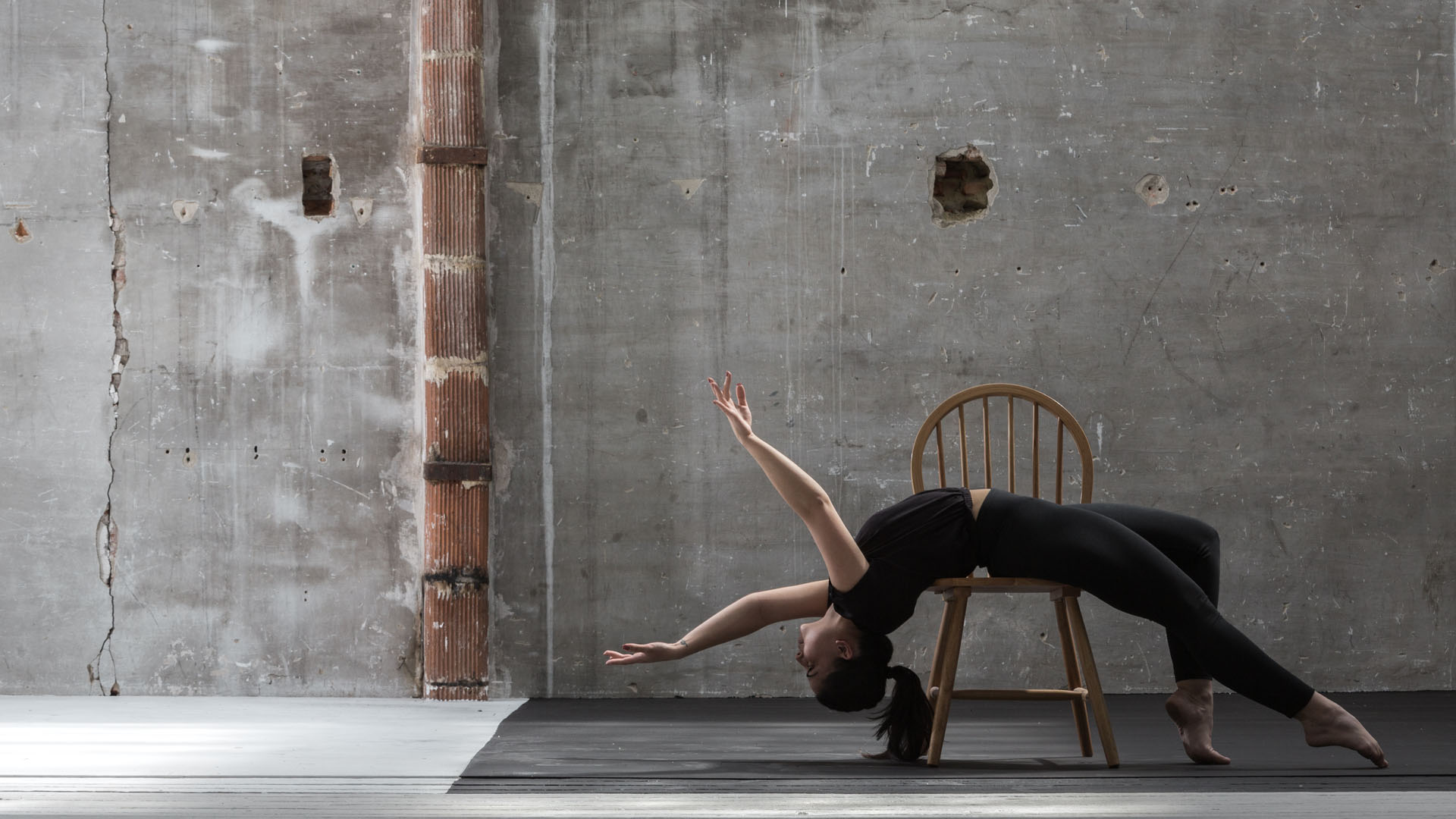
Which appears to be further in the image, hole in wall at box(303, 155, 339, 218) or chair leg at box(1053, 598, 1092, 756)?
hole in wall at box(303, 155, 339, 218)

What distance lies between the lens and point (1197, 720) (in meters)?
2.28

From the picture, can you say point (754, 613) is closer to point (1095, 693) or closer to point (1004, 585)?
point (1004, 585)

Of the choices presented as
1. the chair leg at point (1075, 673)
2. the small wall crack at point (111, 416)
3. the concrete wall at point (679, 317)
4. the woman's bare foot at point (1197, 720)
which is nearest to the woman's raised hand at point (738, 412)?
the chair leg at point (1075, 673)

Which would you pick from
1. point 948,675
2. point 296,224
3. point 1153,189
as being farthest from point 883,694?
point 296,224

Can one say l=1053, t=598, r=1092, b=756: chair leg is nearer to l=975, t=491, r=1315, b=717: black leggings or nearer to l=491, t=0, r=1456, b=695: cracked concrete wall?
l=975, t=491, r=1315, b=717: black leggings

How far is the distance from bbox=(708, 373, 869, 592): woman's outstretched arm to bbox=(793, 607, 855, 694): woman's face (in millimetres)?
85

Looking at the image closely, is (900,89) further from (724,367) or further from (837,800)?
(837,800)

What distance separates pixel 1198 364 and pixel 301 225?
9.01 ft

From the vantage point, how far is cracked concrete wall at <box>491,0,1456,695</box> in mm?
3572

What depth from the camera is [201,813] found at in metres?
1.81

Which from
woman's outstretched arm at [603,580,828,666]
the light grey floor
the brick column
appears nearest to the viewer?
the light grey floor

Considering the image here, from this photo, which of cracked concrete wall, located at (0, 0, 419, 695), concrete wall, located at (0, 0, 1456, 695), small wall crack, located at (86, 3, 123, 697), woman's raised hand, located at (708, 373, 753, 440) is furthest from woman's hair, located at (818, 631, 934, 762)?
small wall crack, located at (86, 3, 123, 697)

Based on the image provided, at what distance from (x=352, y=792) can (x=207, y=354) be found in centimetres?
203

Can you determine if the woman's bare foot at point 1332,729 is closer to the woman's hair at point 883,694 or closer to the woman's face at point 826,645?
the woman's hair at point 883,694
